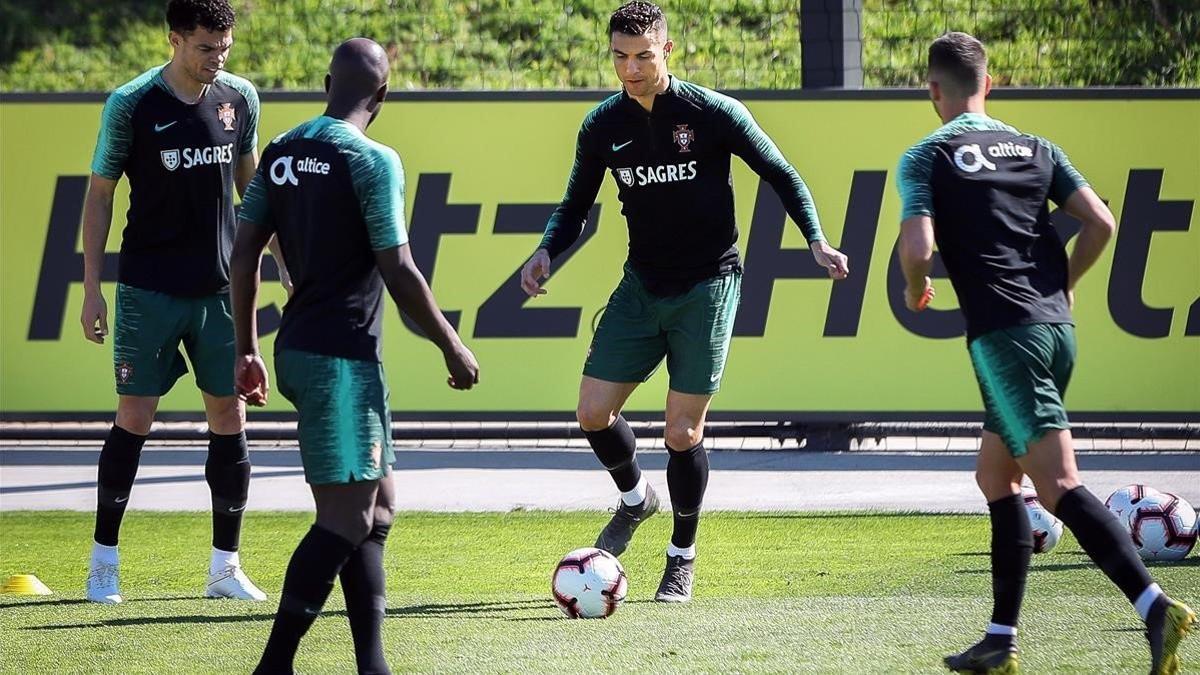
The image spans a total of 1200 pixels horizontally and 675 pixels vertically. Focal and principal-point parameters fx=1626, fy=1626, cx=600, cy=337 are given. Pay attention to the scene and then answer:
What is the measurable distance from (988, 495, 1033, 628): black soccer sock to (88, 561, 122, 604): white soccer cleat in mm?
3277

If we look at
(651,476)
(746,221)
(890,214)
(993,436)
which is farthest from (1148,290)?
(993,436)

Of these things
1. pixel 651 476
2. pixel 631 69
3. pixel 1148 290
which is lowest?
pixel 651 476

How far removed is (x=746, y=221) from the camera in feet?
33.5

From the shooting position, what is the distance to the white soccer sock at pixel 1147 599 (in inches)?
177

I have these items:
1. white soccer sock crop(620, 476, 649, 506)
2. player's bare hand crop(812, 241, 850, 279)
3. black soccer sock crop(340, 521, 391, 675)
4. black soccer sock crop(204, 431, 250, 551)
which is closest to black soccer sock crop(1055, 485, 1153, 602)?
player's bare hand crop(812, 241, 850, 279)

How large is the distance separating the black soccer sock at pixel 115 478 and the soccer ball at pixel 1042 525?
357cm

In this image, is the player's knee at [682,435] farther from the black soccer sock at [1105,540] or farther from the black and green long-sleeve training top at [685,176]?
the black soccer sock at [1105,540]

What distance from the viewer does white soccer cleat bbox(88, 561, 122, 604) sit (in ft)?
20.1

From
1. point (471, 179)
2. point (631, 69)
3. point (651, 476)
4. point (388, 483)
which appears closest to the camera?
point (388, 483)

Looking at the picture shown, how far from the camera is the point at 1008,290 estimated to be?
4.66 metres

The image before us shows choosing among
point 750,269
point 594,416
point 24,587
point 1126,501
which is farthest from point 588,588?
point 750,269

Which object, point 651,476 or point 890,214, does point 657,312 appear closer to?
point 651,476

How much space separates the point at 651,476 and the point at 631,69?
4093 millimetres

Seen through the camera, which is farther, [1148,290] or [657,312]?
[1148,290]
